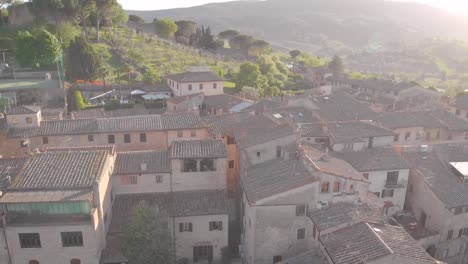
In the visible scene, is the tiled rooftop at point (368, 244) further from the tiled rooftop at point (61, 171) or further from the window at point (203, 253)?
the tiled rooftop at point (61, 171)

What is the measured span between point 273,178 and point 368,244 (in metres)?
8.72

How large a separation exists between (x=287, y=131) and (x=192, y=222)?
1107cm

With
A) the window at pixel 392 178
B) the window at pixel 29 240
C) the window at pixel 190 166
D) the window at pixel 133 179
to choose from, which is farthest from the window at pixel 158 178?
the window at pixel 392 178

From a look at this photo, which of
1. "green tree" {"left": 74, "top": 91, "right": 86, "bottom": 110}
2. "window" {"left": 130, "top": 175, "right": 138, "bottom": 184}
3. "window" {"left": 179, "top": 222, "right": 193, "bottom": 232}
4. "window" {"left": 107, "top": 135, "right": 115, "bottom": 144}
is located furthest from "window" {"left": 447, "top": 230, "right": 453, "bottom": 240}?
"green tree" {"left": 74, "top": 91, "right": 86, "bottom": 110}

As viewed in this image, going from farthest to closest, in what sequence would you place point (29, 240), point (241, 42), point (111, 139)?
point (241, 42), point (111, 139), point (29, 240)

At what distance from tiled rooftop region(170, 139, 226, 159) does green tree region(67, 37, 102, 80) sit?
44653mm

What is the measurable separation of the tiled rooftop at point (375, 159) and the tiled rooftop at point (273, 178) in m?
7.71

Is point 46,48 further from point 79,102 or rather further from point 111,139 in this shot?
point 111,139

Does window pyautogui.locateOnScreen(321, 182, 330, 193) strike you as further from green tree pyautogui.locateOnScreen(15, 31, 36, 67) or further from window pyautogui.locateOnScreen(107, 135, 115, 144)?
green tree pyautogui.locateOnScreen(15, 31, 36, 67)

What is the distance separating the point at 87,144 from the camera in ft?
135

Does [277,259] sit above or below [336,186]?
below

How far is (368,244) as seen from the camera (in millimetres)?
24812

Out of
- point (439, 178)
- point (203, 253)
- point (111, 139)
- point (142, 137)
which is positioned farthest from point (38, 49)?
→ point (439, 178)

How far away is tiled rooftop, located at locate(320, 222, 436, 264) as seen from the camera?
78.7 ft
